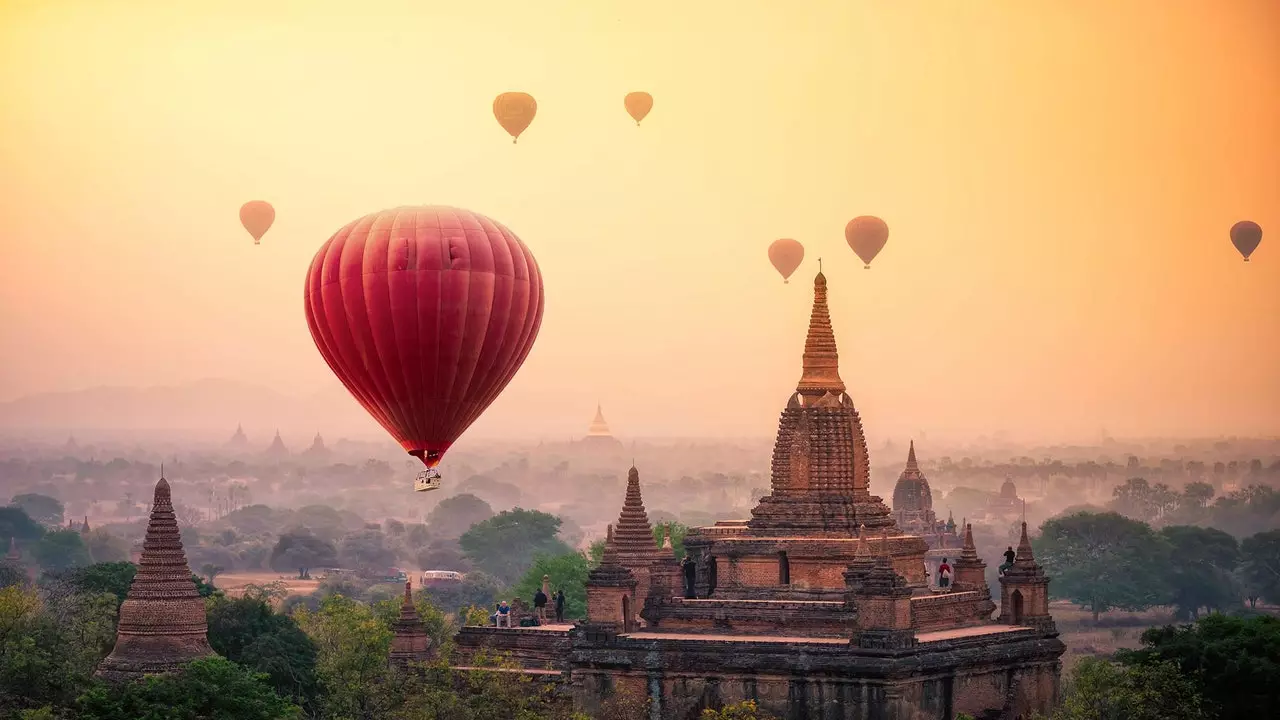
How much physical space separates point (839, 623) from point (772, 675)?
1909 millimetres

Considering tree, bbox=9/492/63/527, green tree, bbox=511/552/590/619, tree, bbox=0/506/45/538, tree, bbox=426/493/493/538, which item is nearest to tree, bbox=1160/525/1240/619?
green tree, bbox=511/552/590/619

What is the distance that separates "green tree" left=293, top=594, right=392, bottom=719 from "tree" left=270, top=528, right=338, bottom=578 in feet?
293

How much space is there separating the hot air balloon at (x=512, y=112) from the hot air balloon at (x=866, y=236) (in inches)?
426

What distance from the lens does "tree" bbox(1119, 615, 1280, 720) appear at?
58.4m

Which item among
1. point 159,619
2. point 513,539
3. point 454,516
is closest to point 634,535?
point 159,619

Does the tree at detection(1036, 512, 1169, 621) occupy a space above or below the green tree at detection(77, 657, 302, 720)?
above

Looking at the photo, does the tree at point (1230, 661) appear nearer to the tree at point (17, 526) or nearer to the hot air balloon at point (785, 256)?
the hot air balloon at point (785, 256)

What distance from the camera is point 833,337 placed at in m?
63.7

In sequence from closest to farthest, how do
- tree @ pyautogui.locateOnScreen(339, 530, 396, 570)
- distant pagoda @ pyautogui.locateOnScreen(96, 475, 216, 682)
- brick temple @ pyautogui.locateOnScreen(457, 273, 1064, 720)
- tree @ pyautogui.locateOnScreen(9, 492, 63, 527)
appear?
1. brick temple @ pyautogui.locateOnScreen(457, 273, 1064, 720)
2. distant pagoda @ pyautogui.locateOnScreen(96, 475, 216, 682)
3. tree @ pyautogui.locateOnScreen(339, 530, 396, 570)
4. tree @ pyautogui.locateOnScreen(9, 492, 63, 527)

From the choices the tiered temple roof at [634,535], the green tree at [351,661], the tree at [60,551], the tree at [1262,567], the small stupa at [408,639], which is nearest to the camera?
the tiered temple roof at [634,535]

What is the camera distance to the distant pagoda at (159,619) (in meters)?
62.0

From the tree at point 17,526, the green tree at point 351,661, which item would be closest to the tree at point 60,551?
the tree at point 17,526

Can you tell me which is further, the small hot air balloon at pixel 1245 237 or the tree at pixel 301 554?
the tree at pixel 301 554

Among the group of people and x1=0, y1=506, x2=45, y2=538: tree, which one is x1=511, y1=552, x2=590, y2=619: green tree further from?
x1=0, y1=506, x2=45, y2=538: tree
